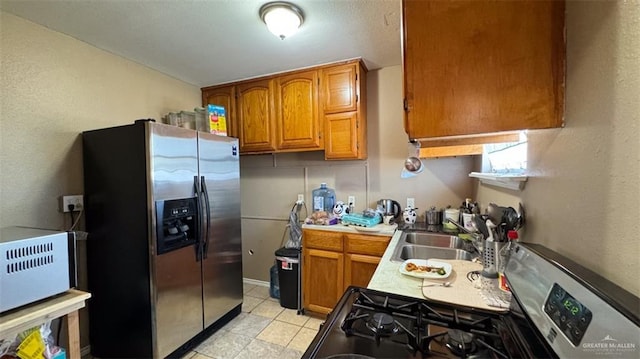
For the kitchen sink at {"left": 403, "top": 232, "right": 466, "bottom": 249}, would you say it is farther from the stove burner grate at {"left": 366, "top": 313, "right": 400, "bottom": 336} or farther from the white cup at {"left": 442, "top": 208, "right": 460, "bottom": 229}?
the stove burner grate at {"left": 366, "top": 313, "right": 400, "bottom": 336}

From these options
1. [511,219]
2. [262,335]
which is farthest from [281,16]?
[262,335]

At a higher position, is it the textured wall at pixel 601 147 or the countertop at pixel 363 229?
the textured wall at pixel 601 147

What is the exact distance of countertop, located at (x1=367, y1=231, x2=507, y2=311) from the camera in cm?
95

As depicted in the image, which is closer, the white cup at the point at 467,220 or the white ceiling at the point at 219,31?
the white ceiling at the point at 219,31

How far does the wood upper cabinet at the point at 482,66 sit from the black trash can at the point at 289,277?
78.8 inches

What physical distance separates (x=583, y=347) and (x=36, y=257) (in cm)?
178

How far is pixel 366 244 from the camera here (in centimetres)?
211

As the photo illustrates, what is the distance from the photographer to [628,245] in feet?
1.64

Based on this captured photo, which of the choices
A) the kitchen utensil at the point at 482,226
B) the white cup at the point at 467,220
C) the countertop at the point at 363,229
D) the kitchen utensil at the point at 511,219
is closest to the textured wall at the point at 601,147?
the kitchen utensil at the point at 511,219

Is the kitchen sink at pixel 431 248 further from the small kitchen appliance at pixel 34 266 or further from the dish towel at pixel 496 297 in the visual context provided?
the small kitchen appliance at pixel 34 266

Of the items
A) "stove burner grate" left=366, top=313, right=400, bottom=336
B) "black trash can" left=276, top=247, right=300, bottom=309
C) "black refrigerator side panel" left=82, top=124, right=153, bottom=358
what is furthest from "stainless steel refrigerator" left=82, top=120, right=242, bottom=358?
"stove burner grate" left=366, top=313, right=400, bottom=336

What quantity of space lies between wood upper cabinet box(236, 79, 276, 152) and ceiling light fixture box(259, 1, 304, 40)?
1.00m

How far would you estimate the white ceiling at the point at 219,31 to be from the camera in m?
1.54

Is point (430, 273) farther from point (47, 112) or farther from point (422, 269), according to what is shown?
point (47, 112)
